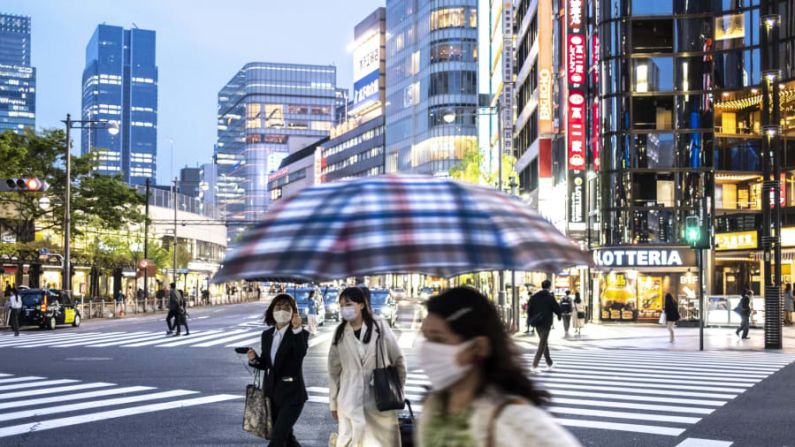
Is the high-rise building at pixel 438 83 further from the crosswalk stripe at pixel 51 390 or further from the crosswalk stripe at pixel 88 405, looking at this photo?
the crosswalk stripe at pixel 88 405

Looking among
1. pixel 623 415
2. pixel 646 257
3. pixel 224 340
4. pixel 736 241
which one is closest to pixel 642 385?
pixel 623 415

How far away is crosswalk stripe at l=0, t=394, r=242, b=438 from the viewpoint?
12219 mm

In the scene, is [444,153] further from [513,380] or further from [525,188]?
[513,380]

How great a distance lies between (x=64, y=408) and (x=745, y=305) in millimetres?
24115

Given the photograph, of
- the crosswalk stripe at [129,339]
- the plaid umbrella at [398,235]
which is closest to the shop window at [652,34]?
the crosswalk stripe at [129,339]

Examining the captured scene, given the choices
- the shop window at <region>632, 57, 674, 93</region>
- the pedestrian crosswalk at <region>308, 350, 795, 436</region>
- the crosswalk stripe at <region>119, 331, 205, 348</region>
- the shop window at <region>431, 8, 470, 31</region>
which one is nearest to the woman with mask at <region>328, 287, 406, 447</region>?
the pedestrian crosswalk at <region>308, 350, 795, 436</region>

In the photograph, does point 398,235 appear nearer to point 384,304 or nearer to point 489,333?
point 489,333

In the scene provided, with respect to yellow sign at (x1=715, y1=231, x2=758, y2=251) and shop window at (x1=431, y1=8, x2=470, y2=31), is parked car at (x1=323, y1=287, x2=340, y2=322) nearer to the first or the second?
yellow sign at (x1=715, y1=231, x2=758, y2=251)

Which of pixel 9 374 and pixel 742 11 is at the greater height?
pixel 742 11

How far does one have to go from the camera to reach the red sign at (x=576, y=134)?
1832 inches

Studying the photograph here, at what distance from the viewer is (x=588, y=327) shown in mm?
40938

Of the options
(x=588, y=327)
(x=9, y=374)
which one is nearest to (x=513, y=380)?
(x=9, y=374)

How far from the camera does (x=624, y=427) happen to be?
12461 millimetres

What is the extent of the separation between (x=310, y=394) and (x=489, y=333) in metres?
13.4
